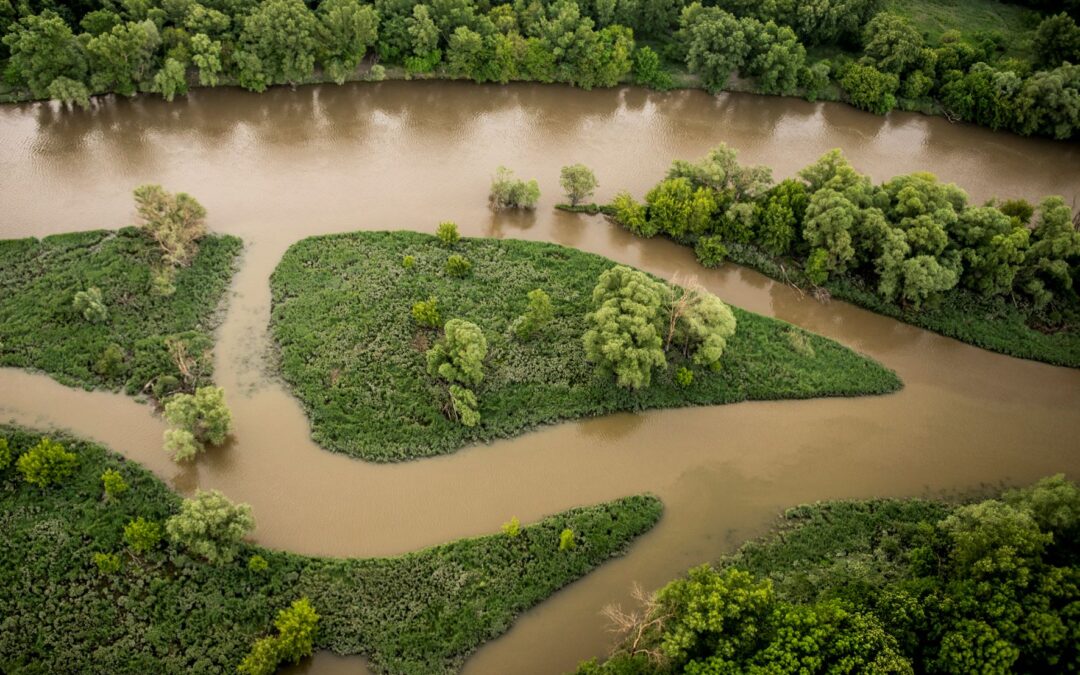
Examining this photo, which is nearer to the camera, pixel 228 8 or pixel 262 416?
pixel 262 416

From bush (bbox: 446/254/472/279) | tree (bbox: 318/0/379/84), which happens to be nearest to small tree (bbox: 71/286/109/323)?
bush (bbox: 446/254/472/279)

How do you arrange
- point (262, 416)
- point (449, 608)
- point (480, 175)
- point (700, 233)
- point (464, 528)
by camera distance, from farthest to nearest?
point (480, 175), point (700, 233), point (262, 416), point (464, 528), point (449, 608)

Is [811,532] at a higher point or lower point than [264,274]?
lower

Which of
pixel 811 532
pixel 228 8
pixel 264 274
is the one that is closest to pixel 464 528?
pixel 811 532

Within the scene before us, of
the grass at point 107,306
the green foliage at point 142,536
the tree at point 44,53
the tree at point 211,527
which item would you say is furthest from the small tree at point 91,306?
the tree at point 44,53

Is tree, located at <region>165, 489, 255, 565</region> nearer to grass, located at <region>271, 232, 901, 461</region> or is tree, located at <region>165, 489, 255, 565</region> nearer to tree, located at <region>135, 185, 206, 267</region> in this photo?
grass, located at <region>271, 232, 901, 461</region>

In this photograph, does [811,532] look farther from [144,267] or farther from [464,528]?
[144,267]

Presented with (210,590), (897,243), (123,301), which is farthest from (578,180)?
(210,590)
